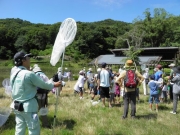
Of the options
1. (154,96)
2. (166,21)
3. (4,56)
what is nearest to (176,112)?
(154,96)

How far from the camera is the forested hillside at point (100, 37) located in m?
55.7

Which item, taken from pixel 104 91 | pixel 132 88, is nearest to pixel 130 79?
pixel 132 88

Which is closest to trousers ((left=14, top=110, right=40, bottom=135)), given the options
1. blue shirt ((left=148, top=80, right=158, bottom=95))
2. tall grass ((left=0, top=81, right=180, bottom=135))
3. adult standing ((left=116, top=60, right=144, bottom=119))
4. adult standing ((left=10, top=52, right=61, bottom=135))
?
adult standing ((left=10, top=52, right=61, bottom=135))

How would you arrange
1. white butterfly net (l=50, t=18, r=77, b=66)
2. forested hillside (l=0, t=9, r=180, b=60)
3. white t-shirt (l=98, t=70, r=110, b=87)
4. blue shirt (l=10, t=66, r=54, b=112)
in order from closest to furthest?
blue shirt (l=10, t=66, r=54, b=112), white butterfly net (l=50, t=18, r=77, b=66), white t-shirt (l=98, t=70, r=110, b=87), forested hillside (l=0, t=9, r=180, b=60)

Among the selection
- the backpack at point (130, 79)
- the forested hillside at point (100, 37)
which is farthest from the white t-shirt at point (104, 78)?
the forested hillside at point (100, 37)

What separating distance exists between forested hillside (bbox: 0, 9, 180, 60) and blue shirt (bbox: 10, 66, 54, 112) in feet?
147

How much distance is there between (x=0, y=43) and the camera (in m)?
81.6

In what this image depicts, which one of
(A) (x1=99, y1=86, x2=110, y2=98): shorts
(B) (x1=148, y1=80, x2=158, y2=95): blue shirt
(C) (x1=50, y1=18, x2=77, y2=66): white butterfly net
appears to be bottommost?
(A) (x1=99, y1=86, x2=110, y2=98): shorts

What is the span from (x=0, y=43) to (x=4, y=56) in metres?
7.85

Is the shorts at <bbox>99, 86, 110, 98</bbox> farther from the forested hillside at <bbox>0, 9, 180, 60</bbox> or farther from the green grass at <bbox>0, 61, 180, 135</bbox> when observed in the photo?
the forested hillside at <bbox>0, 9, 180, 60</bbox>

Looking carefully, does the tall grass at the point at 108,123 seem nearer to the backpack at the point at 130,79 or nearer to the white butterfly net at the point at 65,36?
the backpack at the point at 130,79

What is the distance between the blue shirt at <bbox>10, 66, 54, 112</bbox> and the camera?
10.5 ft

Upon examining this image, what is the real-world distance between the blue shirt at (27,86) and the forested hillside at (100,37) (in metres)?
44.7

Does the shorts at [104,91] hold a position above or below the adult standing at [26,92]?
below
